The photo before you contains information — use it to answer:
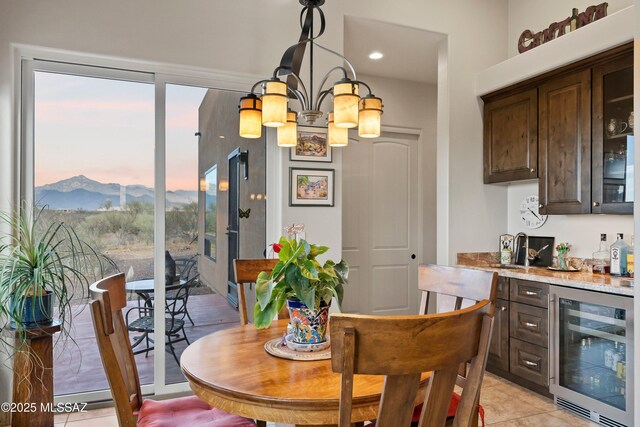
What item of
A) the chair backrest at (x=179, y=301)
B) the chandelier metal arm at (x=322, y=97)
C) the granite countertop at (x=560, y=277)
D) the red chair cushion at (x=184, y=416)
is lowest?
the red chair cushion at (x=184, y=416)

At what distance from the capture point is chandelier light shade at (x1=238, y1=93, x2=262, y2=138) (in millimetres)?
1972

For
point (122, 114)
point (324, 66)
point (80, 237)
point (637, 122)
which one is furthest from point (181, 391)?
point (637, 122)

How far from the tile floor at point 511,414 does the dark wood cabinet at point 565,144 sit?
1448 millimetres

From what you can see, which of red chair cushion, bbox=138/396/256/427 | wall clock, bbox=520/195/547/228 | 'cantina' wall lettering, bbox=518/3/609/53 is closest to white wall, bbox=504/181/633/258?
wall clock, bbox=520/195/547/228

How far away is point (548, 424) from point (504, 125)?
8.06ft

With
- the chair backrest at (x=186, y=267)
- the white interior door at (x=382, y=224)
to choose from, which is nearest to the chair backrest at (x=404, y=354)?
the chair backrest at (x=186, y=267)

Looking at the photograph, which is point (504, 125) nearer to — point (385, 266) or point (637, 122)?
point (637, 122)

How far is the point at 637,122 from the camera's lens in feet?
7.64

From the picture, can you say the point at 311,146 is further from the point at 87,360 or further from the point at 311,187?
the point at 87,360

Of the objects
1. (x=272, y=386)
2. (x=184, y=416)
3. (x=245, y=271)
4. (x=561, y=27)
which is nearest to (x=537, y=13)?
(x=561, y=27)

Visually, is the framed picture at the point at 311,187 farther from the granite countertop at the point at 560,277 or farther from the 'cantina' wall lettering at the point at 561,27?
the 'cantina' wall lettering at the point at 561,27

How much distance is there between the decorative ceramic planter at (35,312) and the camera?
7.75ft

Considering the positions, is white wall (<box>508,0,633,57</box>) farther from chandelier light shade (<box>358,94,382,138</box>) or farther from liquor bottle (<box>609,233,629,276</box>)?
chandelier light shade (<box>358,94,382,138</box>)

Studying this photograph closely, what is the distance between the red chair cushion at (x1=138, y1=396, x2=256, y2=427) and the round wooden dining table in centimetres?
27
